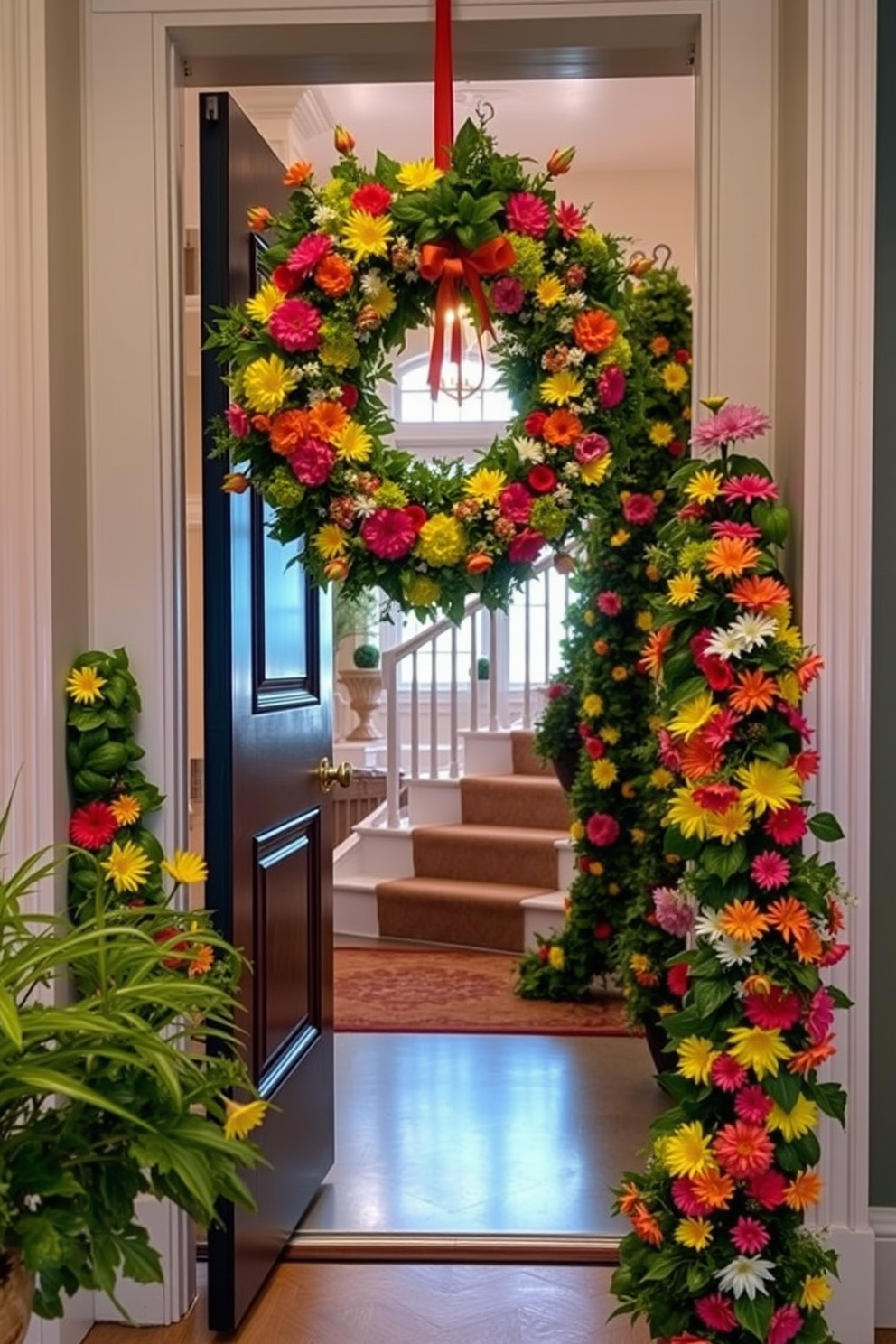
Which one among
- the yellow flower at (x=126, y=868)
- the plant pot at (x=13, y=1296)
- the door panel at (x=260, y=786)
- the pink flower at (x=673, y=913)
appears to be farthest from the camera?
the pink flower at (x=673, y=913)

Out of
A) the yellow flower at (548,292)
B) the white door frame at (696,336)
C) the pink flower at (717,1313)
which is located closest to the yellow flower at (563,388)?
the yellow flower at (548,292)

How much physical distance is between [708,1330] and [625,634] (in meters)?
2.58

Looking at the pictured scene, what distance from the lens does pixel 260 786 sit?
2.75 metres

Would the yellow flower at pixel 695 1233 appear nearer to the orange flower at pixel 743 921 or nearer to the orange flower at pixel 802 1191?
the orange flower at pixel 802 1191

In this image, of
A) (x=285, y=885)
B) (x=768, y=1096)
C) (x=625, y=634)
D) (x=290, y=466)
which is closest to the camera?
(x=768, y=1096)

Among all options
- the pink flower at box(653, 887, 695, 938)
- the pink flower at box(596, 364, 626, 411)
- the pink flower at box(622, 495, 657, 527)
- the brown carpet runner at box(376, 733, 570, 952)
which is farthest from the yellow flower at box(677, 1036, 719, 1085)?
the brown carpet runner at box(376, 733, 570, 952)

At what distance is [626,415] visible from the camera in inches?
93.6

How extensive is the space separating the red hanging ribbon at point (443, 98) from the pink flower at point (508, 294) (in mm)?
231

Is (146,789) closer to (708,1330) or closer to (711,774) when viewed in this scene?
(711,774)

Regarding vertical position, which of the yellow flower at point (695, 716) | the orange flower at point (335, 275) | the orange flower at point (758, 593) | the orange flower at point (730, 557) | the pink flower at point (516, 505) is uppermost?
the orange flower at point (335, 275)

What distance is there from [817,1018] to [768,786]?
1.25 feet

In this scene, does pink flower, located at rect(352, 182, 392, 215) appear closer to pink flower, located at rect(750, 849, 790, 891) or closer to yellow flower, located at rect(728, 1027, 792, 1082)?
pink flower, located at rect(750, 849, 790, 891)

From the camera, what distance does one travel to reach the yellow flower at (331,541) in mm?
2258

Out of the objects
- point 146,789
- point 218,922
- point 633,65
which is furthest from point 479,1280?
point 633,65
